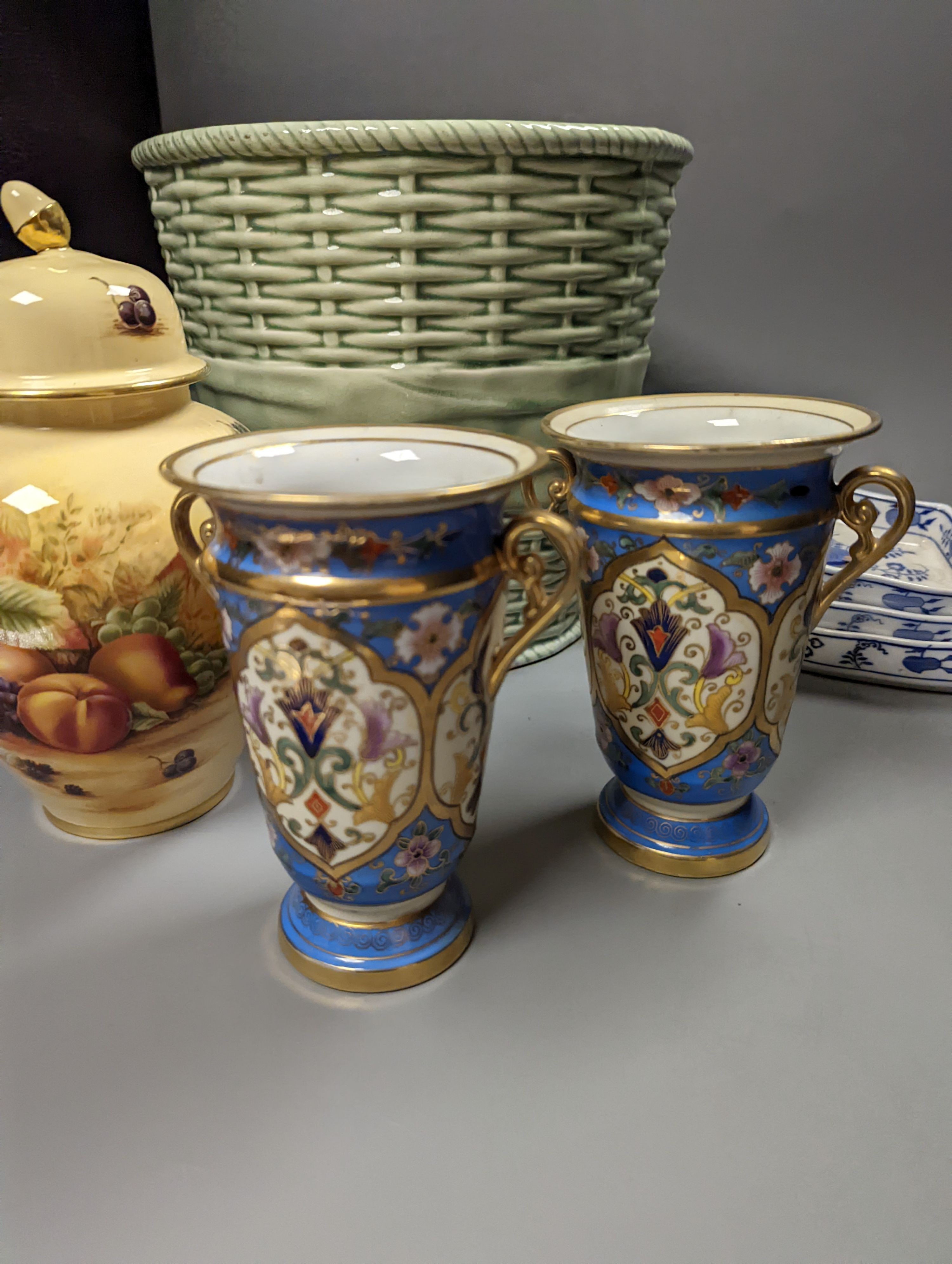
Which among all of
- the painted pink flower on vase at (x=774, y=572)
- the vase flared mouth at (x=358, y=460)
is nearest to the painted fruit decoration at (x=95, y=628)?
the vase flared mouth at (x=358, y=460)

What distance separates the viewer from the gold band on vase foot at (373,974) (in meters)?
0.68

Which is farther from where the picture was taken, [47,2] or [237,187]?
[47,2]

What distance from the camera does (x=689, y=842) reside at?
31.1 inches

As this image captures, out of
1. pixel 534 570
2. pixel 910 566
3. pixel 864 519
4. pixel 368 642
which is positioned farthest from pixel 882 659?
pixel 368 642

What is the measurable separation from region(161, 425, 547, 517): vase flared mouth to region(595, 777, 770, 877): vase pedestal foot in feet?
1.14

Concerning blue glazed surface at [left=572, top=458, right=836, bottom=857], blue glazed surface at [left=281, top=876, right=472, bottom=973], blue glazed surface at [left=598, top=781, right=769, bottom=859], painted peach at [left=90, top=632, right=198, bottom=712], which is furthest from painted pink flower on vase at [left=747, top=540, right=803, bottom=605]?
painted peach at [left=90, top=632, right=198, bottom=712]

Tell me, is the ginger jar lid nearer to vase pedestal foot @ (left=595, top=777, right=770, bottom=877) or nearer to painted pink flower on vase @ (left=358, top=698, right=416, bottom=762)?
painted pink flower on vase @ (left=358, top=698, right=416, bottom=762)

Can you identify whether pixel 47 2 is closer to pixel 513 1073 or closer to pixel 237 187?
pixel 237 187

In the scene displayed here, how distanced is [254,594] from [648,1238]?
0.42 m

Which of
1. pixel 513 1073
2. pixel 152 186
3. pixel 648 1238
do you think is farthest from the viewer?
pixel 152 186

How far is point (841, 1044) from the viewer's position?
64 cm

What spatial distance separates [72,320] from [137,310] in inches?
2.0

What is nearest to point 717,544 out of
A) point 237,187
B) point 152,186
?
point 237,187

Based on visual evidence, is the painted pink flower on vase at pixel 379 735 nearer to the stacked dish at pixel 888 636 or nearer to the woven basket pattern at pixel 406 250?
the woven basket pattern at pixel 406 250
